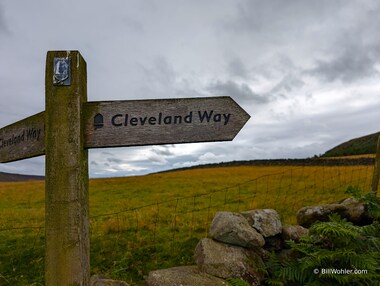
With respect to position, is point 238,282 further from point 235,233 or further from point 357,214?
point 357,214

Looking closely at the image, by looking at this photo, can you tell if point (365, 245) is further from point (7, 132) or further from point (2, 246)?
point (2, 246)

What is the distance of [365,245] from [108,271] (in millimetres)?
4631

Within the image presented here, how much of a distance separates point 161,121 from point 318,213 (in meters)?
5.46

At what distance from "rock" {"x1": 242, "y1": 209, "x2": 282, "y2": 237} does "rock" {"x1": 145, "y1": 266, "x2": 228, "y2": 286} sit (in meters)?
1.65

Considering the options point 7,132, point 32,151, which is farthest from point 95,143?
point 7,132

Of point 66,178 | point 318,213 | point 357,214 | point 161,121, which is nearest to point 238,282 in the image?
point 161,121

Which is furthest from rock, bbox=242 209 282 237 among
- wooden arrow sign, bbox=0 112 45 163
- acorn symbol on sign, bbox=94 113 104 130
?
wooden arrow sign, bbox=0 112 45 163

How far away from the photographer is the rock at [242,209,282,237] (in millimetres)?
6466

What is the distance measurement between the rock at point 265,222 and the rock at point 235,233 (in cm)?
31

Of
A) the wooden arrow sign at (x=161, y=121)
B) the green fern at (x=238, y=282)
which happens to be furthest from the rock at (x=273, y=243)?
the wooden arrow sign at (x=161, y=121)

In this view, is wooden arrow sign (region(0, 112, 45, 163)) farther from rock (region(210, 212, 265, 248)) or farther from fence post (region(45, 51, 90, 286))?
rock (region(210, 212, 265, 248))

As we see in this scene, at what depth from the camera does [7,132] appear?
4332 millimetres

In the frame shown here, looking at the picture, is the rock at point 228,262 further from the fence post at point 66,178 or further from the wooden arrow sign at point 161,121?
the wooden arrow sign at point 161,121

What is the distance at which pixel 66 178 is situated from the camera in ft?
11.0
